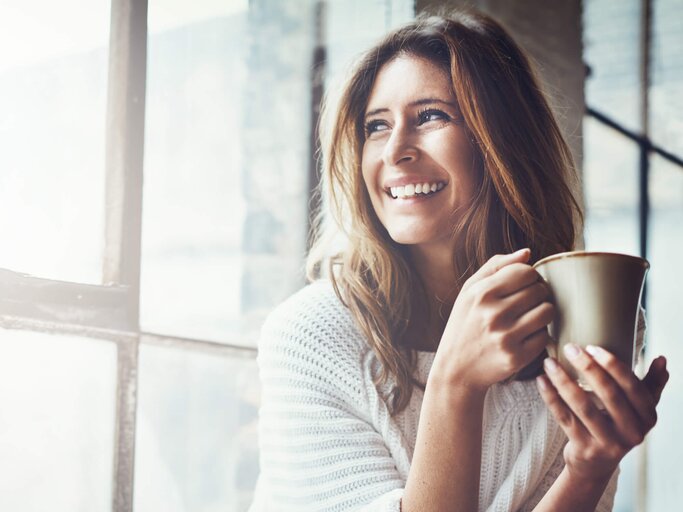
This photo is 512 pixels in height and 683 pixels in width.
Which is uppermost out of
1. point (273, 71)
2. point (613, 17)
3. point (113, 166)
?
point (613, 17)

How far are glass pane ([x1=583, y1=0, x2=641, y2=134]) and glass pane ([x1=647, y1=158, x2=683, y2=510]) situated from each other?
0.46ft

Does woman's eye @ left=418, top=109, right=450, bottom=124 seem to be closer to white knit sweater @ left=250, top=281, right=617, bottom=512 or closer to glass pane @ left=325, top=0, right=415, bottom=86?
white knit sweater @ left=250, top=281, right=617, bottom=512

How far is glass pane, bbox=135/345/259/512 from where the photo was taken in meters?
0.65

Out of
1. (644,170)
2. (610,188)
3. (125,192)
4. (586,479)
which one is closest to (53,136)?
(125,192)

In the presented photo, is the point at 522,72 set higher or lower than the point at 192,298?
higher

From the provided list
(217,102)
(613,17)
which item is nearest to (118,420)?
(217,102)

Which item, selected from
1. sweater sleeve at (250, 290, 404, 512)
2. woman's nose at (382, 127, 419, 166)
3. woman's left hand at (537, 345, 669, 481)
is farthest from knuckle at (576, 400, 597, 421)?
woman's nose at (382, 127, 419, 166)

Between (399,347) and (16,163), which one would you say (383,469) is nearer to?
(399,347)

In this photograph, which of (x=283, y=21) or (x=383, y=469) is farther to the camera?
(x=283, y=21)

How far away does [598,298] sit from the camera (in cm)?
39

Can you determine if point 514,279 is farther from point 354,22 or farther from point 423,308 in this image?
point 354,22

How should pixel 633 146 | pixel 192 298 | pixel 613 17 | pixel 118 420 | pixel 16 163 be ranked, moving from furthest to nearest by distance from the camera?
1. pixel 633 146
2. pixel 613 17
3. pixel 192 298
4. pixel 118 420
5. pixel 16 163

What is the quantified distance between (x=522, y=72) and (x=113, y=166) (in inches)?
14.0

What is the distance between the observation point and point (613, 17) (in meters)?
1.25
